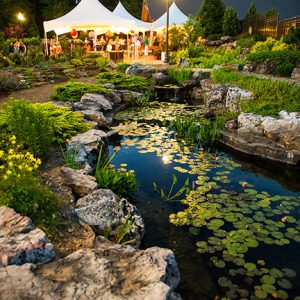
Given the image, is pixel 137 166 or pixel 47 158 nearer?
pixel 47 158

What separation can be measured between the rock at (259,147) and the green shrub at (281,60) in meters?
6.16

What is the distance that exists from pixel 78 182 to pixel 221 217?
2.22 metres

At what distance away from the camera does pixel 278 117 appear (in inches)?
316

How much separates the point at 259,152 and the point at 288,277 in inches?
166

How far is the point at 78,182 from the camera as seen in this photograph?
4957mm

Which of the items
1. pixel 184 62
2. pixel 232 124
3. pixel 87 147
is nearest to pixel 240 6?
pixel 184 62

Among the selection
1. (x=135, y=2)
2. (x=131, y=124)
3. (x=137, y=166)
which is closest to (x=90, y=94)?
(x=131, y=124)

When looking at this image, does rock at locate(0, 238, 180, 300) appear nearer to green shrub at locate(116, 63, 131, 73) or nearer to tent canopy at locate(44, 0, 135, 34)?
green shrub at locate(116, 63, 131, 73)

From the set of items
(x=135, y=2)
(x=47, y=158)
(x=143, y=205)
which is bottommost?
(x=143, y=205)

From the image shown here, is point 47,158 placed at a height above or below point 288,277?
above

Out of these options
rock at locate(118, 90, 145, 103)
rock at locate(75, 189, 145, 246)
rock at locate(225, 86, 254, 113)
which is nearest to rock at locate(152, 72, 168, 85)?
rock at locate(118, 90, 145, 103)

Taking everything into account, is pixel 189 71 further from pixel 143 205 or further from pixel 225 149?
pixel 143 205

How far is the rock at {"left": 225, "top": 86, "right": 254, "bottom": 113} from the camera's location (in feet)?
31.8

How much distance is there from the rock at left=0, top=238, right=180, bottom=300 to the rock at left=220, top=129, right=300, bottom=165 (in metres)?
5.20
